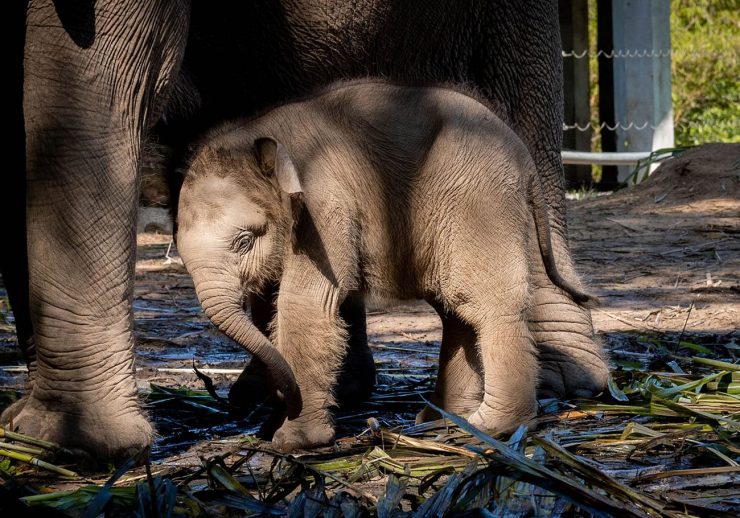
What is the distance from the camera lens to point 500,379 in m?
3.69

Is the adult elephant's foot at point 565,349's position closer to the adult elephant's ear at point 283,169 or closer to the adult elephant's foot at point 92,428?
the adult elephant's ear at point 283,169

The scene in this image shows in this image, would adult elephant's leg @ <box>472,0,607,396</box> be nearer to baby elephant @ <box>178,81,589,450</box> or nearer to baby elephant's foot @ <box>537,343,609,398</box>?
baby elephant's foot @ <box>537,343,609,398</box>

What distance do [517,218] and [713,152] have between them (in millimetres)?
6516

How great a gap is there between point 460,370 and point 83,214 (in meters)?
1.31

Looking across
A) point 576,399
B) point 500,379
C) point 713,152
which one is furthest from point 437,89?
point 713,152

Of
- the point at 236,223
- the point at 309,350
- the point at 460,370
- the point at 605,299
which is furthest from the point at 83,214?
the point at 605,299

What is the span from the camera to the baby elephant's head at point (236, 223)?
344cm

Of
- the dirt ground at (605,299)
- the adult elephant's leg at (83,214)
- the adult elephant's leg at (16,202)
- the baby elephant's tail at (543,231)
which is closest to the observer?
the adult elephant's leg at (83,214)

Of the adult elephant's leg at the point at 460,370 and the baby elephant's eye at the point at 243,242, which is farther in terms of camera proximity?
the adult elephant's leg at the point at 460,370

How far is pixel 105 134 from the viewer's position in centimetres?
335

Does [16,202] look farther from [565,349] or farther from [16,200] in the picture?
[565,349]

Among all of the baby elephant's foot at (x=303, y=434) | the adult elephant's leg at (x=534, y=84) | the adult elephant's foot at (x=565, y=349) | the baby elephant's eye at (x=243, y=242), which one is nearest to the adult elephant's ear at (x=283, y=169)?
the baby elephant's eye at (x=243, y=242)

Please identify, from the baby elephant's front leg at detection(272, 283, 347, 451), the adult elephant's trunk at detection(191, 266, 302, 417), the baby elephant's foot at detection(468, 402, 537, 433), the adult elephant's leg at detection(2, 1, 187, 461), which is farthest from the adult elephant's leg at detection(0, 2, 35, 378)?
the baby elephant's foot at detection(468, 402, 537, 433)

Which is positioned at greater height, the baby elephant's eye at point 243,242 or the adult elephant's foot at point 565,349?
the baby elephant's eye at point 243,242
